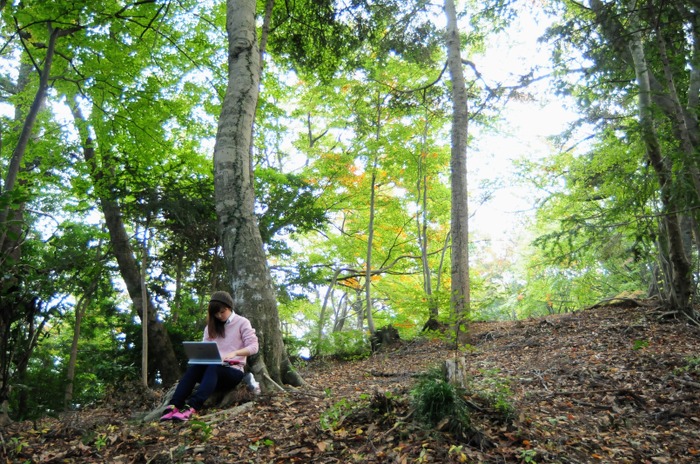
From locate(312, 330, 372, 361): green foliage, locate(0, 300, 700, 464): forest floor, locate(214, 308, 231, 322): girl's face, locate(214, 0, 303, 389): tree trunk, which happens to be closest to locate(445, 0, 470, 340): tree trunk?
locate(0, 300, 700, 464): forest floor

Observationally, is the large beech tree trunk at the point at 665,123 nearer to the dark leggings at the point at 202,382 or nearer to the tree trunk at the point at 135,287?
the dark leggings at the point at 202,382

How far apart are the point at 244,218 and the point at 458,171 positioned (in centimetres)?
494

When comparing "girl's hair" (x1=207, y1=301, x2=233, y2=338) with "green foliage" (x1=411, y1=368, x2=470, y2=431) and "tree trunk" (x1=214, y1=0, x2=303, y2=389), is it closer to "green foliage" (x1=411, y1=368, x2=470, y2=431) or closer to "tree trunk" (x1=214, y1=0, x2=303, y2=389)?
"tree trunk" (x1=214, y1=0, x2=303, y2=389)

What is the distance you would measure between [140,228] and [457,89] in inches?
258

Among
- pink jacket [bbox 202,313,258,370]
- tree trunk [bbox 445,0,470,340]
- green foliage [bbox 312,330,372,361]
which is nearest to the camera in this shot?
pink jacket [bbox 202,313,258,370]

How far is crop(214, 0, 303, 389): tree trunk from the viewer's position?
182 inches

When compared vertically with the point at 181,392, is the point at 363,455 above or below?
below

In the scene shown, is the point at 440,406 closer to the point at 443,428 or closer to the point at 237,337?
the point at 443,428

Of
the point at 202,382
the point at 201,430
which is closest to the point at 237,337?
the point at 202,382

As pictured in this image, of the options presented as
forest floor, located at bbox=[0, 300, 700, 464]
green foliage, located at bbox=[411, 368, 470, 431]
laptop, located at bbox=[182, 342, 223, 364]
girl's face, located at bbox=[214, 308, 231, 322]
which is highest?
girl's face, located at bbox=[214, 308, 231, 322]

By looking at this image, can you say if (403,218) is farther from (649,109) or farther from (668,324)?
(649,109)

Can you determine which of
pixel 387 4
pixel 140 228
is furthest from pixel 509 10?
pixel 140 228

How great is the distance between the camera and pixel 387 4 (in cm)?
898

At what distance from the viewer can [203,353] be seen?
162 inches
